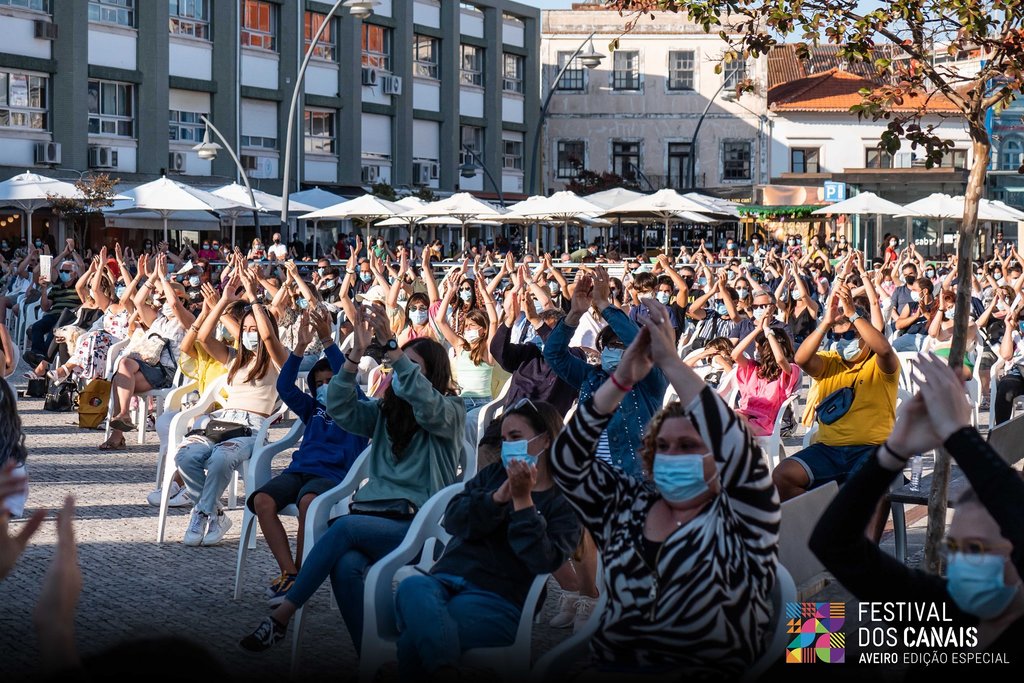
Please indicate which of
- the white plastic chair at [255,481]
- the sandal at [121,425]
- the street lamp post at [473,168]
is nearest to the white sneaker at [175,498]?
the white plastic chair at [255,481]

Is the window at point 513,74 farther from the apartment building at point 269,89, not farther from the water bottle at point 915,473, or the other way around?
the water bottle at point 915,473

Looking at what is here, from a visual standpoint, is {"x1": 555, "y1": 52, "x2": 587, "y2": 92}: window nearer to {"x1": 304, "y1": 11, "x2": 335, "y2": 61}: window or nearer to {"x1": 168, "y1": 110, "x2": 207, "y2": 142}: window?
{"x1": 304, "y1": 11, "x2": 335, "y2": 61}: window

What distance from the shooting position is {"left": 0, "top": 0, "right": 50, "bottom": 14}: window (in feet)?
121

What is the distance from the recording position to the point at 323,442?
8.11 metres

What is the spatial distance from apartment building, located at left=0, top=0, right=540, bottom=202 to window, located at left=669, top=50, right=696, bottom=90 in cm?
740

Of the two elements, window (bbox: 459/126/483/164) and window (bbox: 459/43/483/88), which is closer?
window (bbox: 459/126/483/164)

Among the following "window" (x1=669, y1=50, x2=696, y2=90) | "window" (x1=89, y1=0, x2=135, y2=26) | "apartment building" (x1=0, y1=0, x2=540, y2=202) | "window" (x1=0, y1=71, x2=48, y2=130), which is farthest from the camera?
"window" (x1=669, y1=50, x2=696, y2=90)

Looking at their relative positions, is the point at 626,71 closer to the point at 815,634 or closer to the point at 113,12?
the point at 113,12

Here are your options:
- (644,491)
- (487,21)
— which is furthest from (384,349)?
(487,21)

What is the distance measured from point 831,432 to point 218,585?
3.60 meters

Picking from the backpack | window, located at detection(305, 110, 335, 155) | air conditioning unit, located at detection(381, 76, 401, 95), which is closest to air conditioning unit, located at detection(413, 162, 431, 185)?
air conditioning unit, located at detection(381, 76, 401, 95)

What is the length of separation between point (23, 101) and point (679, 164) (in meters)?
33.2

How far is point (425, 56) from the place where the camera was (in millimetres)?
53688

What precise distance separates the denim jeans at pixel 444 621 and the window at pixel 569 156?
195ft
